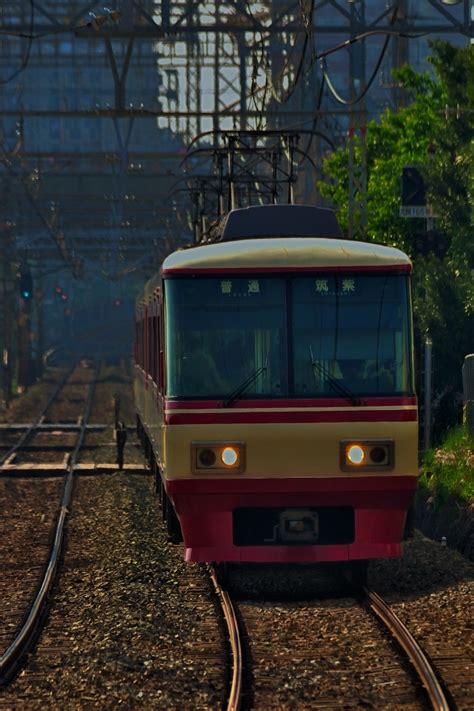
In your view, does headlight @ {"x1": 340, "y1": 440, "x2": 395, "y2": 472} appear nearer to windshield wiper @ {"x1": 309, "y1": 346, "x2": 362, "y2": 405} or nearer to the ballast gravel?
windshield wiper @ {"x1": 309, "y1": 346, "x2": 362, "y2": 405}

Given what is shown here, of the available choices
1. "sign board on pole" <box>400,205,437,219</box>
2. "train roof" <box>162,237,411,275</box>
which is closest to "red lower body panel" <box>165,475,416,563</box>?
"train roof" <box>162,237,411,275</box>

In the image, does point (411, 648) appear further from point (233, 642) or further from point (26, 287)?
point (26, 287)

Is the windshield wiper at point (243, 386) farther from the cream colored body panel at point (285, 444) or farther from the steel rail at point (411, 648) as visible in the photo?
the steel rail at point (411, 648)

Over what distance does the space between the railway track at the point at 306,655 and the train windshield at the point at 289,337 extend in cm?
163

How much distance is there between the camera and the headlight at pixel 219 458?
38.0 ft

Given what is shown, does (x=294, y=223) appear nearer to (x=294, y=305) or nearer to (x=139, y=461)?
(x=294, y=305)

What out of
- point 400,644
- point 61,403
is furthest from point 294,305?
point 61,403

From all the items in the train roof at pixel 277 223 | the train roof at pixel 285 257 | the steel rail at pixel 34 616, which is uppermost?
the train roof at pixel 277 223

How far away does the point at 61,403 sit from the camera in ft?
164

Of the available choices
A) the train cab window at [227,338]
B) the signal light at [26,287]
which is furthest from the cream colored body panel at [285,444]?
the signal light at [26,287]

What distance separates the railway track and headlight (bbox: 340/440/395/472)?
1.03m

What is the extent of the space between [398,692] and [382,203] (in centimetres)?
1791

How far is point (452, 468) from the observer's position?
56.9ft

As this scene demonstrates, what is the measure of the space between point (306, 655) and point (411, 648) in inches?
27.2
